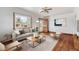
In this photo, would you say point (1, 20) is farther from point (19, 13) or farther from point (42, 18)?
point (42, 18)

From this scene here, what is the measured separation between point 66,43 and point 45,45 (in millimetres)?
460

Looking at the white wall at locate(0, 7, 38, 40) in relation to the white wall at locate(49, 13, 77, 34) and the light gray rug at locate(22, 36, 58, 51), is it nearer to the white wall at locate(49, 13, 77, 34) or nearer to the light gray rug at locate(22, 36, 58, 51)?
the light gray rug at locate(22, 36, 58, 51)

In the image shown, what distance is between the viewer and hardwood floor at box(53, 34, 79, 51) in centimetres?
172

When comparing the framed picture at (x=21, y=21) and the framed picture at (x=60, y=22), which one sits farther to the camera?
the framed picture at (x=60, y=22)

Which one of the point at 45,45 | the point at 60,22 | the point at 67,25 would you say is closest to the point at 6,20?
the point at 45,45

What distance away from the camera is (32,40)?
1.83 m

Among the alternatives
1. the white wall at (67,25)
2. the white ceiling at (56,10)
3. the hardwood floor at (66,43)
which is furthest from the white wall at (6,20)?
the hardwood floor at (66,43)

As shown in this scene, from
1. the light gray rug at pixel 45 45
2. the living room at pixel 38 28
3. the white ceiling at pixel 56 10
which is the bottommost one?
the light gray rug at pixel 45 45

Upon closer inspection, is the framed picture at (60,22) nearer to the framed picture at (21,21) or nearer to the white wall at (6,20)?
the framed picture at (21,21)

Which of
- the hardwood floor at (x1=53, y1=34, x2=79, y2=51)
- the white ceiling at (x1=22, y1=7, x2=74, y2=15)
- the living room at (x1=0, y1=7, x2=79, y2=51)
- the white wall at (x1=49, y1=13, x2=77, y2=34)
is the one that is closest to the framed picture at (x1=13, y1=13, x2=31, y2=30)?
the living room at (x1=0, y1=7, x2=79, y2=51)

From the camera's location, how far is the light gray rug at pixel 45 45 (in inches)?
69.4
